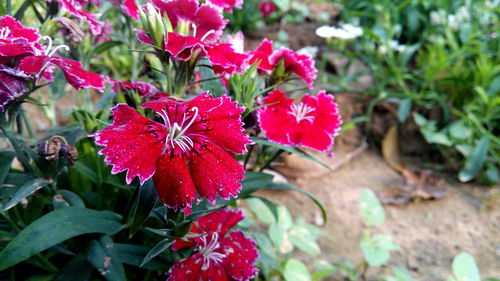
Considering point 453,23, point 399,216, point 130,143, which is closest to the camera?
point 130,143

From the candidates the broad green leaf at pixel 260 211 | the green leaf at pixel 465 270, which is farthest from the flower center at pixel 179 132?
the green leaf at pixel 465 270

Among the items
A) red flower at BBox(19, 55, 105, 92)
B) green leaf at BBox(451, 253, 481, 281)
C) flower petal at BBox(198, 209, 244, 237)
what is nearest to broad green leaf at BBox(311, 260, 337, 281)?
green leaf at BBox(451, 253, 481, 281)

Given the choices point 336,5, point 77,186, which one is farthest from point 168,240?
point 336,5

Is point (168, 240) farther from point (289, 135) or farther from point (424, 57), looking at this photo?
point (424, 57)

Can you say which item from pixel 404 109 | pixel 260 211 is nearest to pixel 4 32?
pixel 260 211

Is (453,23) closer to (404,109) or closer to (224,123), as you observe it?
(404,109)

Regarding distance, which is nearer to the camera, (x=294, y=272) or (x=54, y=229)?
(x=54, y=229)

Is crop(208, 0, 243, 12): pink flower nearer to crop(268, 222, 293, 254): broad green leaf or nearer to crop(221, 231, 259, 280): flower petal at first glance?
crop(221, 231, 259, 280): flower petal
